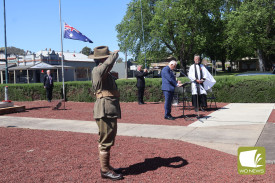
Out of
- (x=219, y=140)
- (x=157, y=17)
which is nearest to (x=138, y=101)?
(x=219, y=140)

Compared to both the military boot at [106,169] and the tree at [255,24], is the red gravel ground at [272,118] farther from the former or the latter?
the tree at [255,24]

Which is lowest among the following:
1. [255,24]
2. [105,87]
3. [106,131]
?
[106,131]

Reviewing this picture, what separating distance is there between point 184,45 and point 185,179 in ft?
118

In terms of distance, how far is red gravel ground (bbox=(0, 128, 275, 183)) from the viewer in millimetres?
Result: 4113

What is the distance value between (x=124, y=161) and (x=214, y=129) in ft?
10.4

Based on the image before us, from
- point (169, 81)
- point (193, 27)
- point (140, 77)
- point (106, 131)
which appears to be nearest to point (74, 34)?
point (140, 77)

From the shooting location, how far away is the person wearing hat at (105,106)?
4043mm

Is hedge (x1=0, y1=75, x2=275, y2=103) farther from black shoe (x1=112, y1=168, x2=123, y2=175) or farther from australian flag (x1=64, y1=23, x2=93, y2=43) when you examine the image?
black shoe (x1=112, y1=168, x2=123, y2=175)

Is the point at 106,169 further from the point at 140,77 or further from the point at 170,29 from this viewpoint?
the point at 170,29

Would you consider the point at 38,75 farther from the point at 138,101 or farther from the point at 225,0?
the point at 138,101

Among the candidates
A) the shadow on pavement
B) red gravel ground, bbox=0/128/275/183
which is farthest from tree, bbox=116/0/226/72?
the shadow on pavement

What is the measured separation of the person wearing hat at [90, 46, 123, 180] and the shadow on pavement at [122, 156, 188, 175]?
1.00 feet

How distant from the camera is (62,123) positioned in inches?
358

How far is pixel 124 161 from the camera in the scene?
16.0ft
